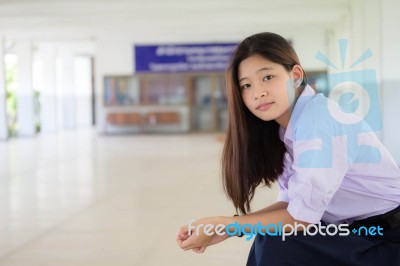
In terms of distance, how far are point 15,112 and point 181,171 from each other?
12533mm

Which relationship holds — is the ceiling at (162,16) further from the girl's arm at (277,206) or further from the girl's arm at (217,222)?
the girl's arm at (217,222)

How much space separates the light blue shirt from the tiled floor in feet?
5.12

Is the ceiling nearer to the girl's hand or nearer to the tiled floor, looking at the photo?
the tiled floor

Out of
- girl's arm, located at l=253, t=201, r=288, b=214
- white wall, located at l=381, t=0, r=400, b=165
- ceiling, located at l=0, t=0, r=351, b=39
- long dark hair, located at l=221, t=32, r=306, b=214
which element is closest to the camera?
long dark hair, located at l=221, t=32, r=306, b=214

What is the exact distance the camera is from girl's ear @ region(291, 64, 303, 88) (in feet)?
4.92

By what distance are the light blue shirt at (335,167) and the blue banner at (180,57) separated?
50.7 ft

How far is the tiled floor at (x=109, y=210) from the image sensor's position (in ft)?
10.3

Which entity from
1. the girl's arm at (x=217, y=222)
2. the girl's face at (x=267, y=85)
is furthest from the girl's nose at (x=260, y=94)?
the girl's arm at (x=217, y=222)

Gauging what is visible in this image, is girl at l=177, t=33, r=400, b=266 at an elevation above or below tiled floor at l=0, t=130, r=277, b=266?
above

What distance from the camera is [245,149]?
64.7 inches

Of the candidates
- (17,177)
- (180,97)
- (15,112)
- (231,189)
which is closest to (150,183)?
(17,177)

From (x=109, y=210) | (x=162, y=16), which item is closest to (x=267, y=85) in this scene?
(x=109, y=210)

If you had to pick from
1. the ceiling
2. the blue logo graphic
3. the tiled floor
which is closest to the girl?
the blue logo graphic

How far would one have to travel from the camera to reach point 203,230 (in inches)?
58.9
